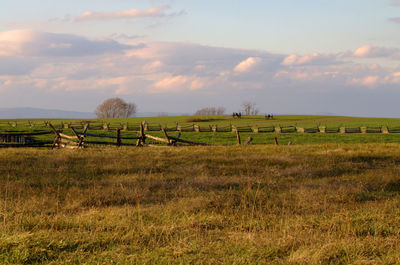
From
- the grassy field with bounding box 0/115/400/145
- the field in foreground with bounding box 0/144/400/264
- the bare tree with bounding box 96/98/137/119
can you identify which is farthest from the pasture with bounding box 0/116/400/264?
the bare tree with bounding box 96/98/137/119

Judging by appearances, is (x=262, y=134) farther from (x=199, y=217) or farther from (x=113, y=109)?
(x=113, y=109)

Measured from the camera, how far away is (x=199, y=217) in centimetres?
630

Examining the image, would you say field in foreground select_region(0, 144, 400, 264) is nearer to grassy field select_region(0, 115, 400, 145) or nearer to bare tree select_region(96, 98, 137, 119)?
grassy field select_region(0, 115, 400, 145)

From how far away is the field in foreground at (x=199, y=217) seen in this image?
469cm

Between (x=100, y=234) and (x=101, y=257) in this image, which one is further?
(x=100, y=234)

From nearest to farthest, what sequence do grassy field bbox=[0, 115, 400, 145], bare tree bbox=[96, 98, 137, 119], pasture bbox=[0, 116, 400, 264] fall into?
pasture bbox=[0, 116, 400, 264] → grassy field bbox=[0, 115, 400, 145] → bare tree bbox=[96, 98, 137, 119]

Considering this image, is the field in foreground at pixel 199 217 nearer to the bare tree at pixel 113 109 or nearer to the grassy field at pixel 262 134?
the grassy field at pixel 262 134

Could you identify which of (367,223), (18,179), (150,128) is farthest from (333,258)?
(150,128)

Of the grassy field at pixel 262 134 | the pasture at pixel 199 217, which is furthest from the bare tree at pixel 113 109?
the pasture at pixel 199 217

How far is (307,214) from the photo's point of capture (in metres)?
6.61

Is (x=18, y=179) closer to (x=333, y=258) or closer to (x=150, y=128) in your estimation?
(x=333, y=258)

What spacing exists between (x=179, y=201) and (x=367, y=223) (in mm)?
3537

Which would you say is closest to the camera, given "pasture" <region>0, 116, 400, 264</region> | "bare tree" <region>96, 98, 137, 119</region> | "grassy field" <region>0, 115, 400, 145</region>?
"pasture" <region>0, 116, 400, 264</region>

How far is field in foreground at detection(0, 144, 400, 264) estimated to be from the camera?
4.69 metres
